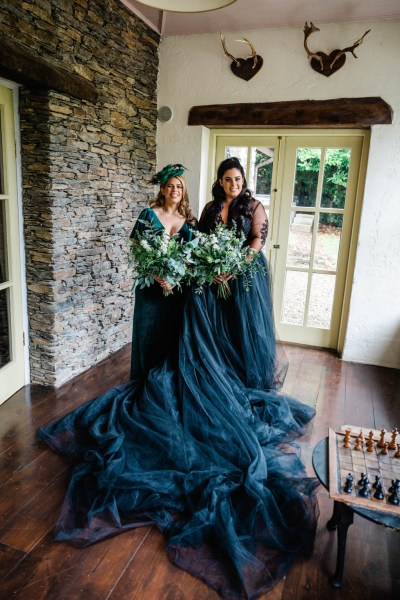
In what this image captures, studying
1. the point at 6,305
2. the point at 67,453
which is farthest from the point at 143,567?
the point at 6,305

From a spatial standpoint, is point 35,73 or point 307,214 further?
point 307,214

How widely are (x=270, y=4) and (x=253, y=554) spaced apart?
3645 millimetres

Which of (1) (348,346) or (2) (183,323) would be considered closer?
(2) (183,323)

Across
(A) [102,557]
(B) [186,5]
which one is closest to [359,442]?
(A) [102,557]

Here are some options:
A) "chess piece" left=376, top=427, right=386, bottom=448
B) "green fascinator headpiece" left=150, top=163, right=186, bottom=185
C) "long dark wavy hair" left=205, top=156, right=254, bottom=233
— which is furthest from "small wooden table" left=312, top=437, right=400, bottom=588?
"green fascinator headpiece" left=150, top=163, right=186, bottom=185

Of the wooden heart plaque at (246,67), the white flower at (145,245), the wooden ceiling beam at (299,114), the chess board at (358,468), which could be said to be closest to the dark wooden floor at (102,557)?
the chess board at (358,468)

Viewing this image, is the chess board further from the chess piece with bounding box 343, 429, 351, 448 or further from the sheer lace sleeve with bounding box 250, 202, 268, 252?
the sheer lace sleeve with bounding box 250, 202, 268, 252

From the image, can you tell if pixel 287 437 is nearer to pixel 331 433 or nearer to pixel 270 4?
pixel 331 433

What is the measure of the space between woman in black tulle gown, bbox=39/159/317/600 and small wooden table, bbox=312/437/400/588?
17 cm

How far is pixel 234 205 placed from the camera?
117 inches

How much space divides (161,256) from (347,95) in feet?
7.53

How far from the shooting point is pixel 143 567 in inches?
70.7

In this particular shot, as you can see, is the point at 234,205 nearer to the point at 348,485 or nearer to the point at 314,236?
the point at 314,236

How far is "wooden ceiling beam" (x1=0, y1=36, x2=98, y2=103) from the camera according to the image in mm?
2416
